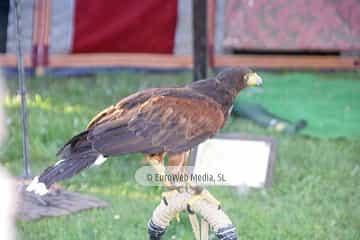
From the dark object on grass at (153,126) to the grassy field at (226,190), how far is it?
107 cm

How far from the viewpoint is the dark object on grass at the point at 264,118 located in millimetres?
6184

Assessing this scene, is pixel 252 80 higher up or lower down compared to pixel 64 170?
higher up

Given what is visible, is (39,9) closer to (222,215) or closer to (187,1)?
(187,1)

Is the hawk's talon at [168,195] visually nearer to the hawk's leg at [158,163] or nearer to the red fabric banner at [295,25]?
the hawk's leg at [158,163]

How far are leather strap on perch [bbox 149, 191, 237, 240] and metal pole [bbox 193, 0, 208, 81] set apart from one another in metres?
3.22

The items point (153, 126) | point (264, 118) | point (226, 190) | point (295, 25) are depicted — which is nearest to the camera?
point (153, 126)

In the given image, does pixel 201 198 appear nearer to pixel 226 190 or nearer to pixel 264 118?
pixel 226 190

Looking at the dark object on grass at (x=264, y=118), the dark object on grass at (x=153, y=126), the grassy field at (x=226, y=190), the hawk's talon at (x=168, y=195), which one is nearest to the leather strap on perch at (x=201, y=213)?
the hawk's talon at (x=168, y=195)

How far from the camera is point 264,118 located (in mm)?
6449

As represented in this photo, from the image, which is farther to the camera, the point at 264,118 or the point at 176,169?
the point at 264,118

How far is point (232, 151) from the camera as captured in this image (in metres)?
5.07

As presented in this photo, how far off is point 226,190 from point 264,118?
1583 mm

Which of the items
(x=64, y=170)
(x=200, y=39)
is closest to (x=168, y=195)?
(x=64, y=170)

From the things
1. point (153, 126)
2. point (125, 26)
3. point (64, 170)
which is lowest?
point (125, 26)
